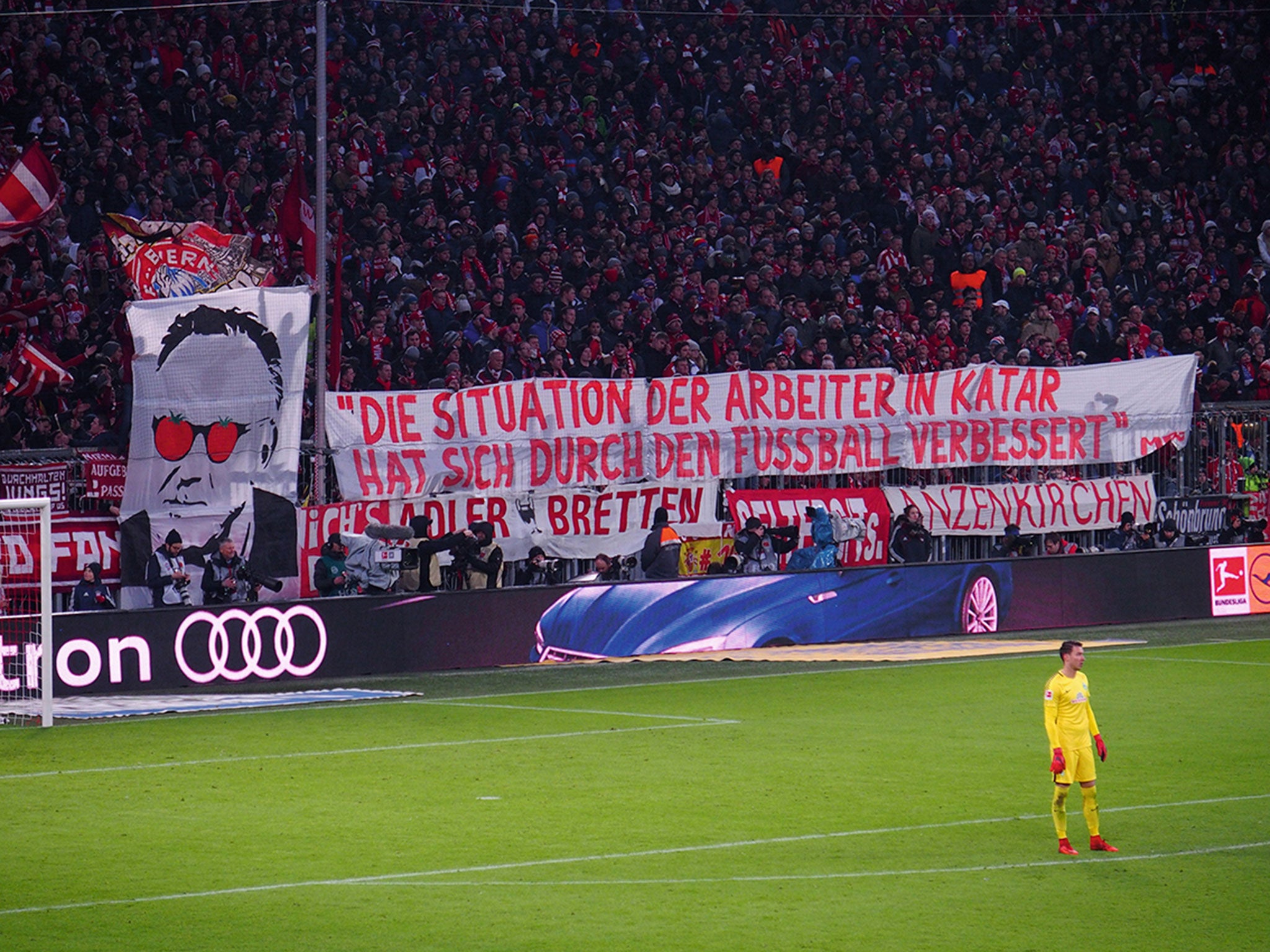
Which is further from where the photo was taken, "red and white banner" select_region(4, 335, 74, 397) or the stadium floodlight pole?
the stadium floodlight pole

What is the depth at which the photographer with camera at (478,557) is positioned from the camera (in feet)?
76.0

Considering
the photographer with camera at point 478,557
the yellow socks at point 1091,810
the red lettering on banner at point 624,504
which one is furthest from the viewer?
the red lettering on banner at point 624,504

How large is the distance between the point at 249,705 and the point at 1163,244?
800 inches

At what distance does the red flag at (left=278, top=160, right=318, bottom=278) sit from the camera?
75.6 ft

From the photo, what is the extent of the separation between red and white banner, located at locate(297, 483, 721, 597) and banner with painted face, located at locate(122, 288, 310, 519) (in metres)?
1.10

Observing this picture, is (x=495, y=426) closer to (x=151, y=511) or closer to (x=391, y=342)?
(x=391, y=342)

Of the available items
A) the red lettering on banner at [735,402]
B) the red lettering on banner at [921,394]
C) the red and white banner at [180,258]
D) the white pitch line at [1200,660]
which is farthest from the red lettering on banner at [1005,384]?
the red and white banner at [180,258]

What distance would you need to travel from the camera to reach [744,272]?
97.0 ft

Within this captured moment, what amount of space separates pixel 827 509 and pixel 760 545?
137 cm

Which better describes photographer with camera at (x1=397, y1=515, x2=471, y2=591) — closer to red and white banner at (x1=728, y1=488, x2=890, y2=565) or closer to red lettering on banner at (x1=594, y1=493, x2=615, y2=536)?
red lettering on banner at (x1=594, y1=493, x2=615, y2=536)

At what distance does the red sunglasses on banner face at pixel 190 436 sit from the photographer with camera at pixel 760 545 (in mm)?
6999

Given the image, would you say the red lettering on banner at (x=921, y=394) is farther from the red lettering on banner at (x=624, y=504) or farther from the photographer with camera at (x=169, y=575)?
the photographer with camera at (x=169, y=575)

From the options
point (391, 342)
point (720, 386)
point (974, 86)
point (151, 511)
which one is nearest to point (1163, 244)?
point (974, 86)

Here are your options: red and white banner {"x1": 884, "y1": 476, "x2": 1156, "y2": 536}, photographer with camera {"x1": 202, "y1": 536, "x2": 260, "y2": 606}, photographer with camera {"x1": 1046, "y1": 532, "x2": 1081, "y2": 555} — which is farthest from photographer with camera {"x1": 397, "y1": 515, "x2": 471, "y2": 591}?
photographer with camera {"x1": 1046, "y1": 532, "x2": 1081, "y2": 555}
